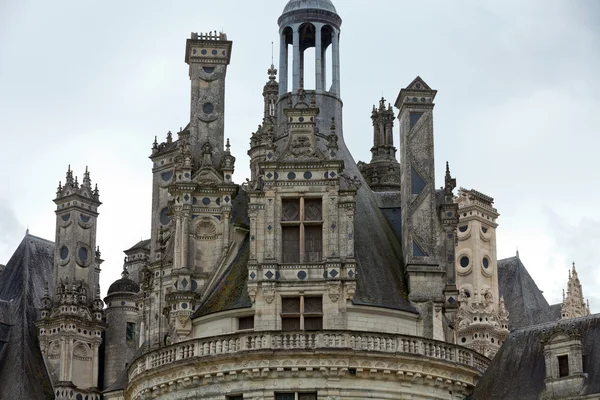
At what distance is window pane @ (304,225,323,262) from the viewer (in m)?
47.3

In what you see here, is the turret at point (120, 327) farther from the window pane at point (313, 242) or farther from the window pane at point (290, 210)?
the window pane at point (313, 242)

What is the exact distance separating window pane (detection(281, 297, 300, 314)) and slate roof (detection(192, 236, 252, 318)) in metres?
1.14

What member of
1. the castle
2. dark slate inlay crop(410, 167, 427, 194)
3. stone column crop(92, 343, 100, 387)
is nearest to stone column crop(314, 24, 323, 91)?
the castle

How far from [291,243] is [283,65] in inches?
359

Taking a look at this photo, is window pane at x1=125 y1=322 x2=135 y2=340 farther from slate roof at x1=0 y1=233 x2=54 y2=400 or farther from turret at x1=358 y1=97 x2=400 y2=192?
turret at x1=358 y1=97 x2=400 y2=192

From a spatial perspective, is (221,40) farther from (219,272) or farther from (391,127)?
(391,127)

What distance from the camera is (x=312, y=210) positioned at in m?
47.7

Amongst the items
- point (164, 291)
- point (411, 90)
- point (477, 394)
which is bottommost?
point (477, 394)

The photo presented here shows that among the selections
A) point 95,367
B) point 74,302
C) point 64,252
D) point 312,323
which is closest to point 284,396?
point 312,323

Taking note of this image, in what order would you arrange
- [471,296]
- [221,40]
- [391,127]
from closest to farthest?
[221,40] → [391,127] → [471,296]

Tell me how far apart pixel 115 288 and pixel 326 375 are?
80.0ft

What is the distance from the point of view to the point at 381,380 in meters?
Result: 44.8

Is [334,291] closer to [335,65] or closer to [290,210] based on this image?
[290,210]

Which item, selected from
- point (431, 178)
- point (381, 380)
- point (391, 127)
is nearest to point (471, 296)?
point (391, 127)
